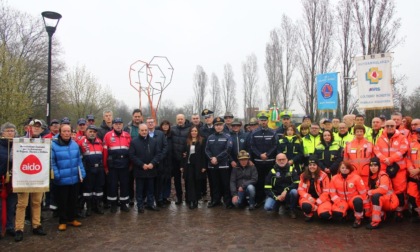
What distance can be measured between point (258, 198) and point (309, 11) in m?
19.9

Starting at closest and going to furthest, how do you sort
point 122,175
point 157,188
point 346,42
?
1. point 122,175
2. point 157,188
3. point 346,42

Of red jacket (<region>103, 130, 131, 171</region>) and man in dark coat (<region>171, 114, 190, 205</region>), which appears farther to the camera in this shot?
man in dark coat (<region>171, 114, 190, 205</region>)

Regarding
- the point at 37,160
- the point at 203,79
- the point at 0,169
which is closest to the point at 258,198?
the point at 37,160

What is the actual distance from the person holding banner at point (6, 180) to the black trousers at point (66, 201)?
2.51 feet

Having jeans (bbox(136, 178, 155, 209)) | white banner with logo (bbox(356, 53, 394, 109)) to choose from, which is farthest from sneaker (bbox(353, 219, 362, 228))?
jeans (bbox(136, 178, 155, 209))

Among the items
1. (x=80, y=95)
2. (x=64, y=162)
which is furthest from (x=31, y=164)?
(x=80, y=95)

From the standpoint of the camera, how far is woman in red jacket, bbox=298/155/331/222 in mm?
6902

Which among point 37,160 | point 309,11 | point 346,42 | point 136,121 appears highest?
point 309,11

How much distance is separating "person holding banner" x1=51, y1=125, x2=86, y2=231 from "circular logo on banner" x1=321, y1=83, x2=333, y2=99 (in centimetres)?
1006

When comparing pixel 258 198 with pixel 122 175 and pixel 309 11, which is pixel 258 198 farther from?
pixel 309 11

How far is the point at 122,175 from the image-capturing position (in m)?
7.96

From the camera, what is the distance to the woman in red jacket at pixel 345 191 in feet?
22.0

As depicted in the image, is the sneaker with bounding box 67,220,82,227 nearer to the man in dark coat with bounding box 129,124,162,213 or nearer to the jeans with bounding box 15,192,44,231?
the jeans with bounding box 15,192,44,231

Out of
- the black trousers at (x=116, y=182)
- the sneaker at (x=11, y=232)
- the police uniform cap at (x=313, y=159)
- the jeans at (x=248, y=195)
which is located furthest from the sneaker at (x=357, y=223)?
the sneaker at (x=11, y=232)
